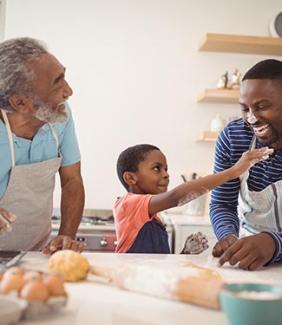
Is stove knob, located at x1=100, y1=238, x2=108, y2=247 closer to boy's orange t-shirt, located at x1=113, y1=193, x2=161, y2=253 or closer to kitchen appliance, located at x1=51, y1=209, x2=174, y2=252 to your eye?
kitchen appliance, located at x1=51, y1=209, x2=174, y2=252

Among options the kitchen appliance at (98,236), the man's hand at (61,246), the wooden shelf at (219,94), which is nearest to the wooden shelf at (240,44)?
the wooden shelf at (219,94)

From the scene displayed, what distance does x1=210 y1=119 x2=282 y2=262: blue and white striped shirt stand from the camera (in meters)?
1.30

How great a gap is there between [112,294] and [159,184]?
0.87m

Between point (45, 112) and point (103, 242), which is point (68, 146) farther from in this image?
point (103, 242)

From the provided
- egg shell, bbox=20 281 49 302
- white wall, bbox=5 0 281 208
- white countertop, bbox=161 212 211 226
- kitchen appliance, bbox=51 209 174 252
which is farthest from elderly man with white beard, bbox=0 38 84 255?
white wall, bbox=5 0 281 208

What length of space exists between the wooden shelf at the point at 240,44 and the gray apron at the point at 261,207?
173cm

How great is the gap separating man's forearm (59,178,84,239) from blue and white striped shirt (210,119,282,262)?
0.43m

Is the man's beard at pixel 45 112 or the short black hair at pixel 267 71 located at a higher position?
the short black hair at pixel 267 71

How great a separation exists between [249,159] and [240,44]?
1.91m

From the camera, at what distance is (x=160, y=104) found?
3.07 metres

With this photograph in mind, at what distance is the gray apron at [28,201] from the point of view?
4.16ft

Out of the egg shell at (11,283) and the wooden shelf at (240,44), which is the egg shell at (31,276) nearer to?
the egg shell at (11,283)

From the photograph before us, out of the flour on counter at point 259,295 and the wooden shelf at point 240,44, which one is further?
the wooden shelf at point 240,44

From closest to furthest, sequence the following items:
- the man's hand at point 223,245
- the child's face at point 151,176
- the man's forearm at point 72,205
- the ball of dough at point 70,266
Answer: the ball of dough at point 70,266 → the man's hand at point 223,245 → the man's forearm at point 72,205 → the child's face at point 151,176
